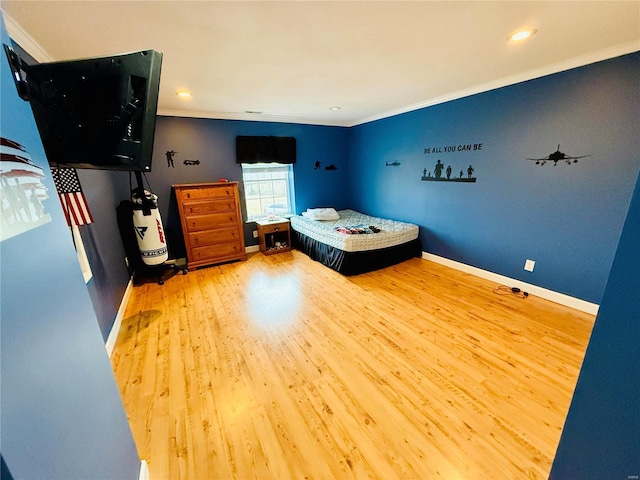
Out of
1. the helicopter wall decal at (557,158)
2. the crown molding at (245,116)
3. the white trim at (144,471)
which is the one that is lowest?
the white trim at (144,471)

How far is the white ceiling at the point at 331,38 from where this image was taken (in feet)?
4.61

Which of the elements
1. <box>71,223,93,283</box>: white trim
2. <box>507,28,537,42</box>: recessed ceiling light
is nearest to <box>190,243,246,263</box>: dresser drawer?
<box>71,223,93,283</box>: white trim

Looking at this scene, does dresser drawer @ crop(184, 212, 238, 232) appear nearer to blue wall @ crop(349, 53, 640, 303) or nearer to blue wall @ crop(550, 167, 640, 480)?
blue wall @ crop(349, 53, 640, 303)

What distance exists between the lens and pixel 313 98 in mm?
3193

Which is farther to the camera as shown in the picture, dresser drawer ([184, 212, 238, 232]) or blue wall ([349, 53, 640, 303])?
dresser drawer ([184, 212, 238, 232])

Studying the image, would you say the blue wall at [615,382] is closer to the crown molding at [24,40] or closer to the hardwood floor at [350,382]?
the hardwood floor at [350,382]

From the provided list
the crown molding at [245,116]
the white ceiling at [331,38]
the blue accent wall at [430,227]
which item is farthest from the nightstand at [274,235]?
the white ceiling at [331,38]

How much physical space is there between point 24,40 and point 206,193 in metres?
2.16

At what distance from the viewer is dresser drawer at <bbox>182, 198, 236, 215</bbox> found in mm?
3570

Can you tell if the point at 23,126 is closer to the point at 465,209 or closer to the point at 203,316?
the point at 203,316

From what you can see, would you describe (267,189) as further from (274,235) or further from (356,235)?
(356,235)

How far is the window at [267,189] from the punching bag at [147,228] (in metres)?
1.60

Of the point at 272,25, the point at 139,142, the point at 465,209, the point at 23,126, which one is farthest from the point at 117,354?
the point at 465,209

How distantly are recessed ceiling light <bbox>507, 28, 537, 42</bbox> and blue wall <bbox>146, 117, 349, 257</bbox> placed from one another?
339cm
